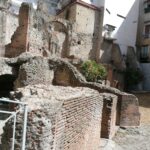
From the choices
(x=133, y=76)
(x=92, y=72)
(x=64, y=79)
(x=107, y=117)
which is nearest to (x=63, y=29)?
(x=133, y=76)

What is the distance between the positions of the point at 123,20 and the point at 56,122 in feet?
125

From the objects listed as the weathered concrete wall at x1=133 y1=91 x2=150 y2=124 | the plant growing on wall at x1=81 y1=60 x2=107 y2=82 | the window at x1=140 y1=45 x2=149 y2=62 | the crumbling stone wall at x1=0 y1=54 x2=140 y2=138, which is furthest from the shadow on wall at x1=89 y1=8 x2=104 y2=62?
the crumbling stone wall at x1=0 y1=54 x2=140 y2=138

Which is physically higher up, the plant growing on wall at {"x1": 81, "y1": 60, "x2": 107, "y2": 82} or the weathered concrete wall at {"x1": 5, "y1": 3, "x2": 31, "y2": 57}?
the weathered concrete wall at {"x1": 5, "y1": 3, "x2": 31, "y2": 57}

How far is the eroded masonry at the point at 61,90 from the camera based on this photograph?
6.40 metres

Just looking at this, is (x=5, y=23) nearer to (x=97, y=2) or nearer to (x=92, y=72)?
(x=92, y=72)

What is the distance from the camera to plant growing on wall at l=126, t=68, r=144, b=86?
37.8m

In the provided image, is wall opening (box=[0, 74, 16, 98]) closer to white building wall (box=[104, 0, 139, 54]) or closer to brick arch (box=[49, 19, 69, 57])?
brick arch (box=[49, 19, 69, 57])

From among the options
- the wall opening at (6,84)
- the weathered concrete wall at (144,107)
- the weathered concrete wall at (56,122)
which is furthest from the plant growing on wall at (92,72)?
the weathered concrete wall at (56,122)

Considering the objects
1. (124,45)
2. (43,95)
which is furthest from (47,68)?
(124,45)

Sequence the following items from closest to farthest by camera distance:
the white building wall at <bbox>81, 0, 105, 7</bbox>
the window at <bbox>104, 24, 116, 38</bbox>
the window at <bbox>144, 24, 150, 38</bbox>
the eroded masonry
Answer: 1. the eroded masonry
2. the window at <bbox>104, 24, 116, 38</bbox>
3. the white building wall at <bbox>81, 0, 105, 7</bbox>
4. the window at <bbox>144, 24, 150, 38</bbox>

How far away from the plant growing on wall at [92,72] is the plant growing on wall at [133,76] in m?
6.85

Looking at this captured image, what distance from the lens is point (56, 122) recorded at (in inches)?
262

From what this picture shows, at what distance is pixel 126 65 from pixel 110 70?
253 inches

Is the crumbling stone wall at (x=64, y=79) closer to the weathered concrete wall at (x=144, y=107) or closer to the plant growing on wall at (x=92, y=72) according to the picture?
the weathered concrete wall at (x=144, y=107)
